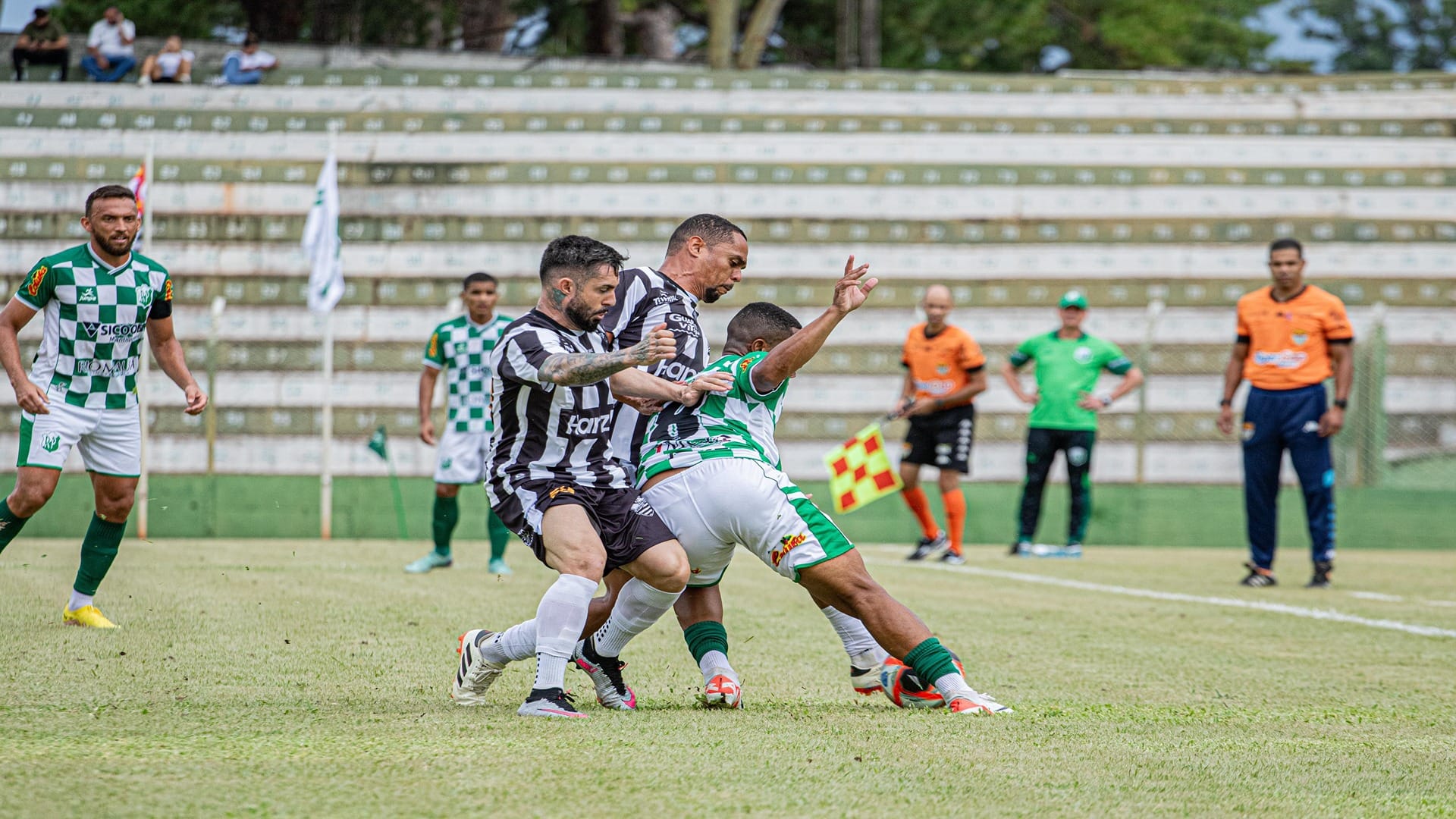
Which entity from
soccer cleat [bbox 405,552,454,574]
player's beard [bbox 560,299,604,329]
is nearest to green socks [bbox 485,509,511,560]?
soccer cleat [bbox 405,552,454,574]

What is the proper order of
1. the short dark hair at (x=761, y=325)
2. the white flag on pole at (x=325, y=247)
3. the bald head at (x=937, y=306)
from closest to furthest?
the short dark hair at (x=761, y=325)
the bald head at (x=937, y=306)
the white flag on pole at (x=325, y=247)

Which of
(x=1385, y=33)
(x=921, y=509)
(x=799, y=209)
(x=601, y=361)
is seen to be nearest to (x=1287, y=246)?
(x=921, y=509)

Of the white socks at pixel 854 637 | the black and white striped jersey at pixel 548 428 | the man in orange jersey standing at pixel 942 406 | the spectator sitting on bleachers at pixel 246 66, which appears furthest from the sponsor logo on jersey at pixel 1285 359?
the spectator sitting on bleachers at pixel 246 66

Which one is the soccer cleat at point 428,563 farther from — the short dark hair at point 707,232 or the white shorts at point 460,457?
the short dark hair at point 707,232

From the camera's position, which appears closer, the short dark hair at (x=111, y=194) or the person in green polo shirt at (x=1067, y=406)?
the short dark hair at (x=111, y=194)

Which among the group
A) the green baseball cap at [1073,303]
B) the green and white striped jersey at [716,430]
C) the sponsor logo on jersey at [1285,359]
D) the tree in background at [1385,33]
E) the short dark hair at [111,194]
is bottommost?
the green and white striped jersey at [716,430]

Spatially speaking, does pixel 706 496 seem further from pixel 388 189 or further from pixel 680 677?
pixel 388 189

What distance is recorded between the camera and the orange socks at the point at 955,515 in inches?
458

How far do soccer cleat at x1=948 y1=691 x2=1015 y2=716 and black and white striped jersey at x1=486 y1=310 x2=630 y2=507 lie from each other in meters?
1.19

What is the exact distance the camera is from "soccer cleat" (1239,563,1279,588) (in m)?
9.62

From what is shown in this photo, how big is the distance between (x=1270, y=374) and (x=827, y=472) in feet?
22.9

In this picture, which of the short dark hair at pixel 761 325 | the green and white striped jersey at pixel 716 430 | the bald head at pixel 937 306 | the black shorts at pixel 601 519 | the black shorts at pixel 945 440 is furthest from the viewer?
the black shorts at pixel 945 440

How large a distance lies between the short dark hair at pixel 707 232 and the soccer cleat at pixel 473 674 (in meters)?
1.37

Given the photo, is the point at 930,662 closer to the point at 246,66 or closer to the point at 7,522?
the point at 7,522
